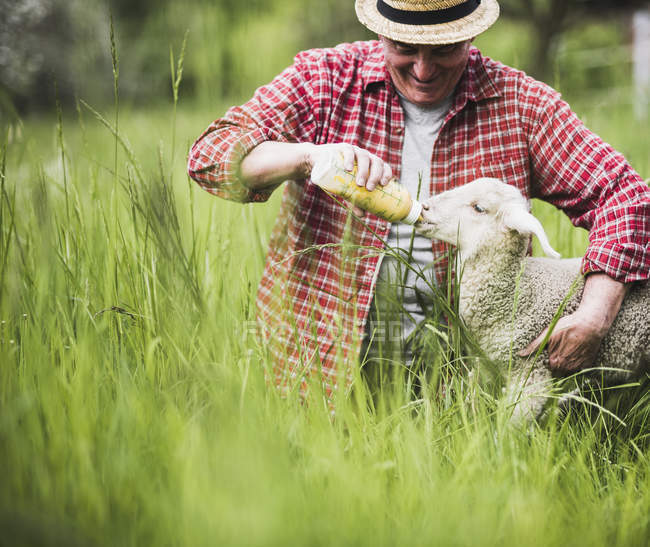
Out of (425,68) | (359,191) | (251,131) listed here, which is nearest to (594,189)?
(425,68)

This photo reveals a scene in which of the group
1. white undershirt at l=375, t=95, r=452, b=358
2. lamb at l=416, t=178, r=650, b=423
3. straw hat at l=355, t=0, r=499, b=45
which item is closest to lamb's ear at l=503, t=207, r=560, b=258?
lamb at l=416, t=178, r=650, b=423

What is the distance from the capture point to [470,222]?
2117 millimetres

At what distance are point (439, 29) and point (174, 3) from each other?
89 centimetres

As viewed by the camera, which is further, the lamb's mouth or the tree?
the tree

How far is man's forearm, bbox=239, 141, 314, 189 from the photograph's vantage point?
1.90 metres

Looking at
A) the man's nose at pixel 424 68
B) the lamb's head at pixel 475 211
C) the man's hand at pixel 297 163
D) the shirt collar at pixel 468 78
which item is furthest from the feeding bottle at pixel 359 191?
the shirt collar at pixel 468 78

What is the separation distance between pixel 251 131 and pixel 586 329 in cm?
133

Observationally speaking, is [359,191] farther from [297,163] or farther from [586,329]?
[586,329]

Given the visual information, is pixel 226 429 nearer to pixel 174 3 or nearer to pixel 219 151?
pixel 219 151

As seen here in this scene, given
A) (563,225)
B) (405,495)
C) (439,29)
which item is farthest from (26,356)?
(563,225)

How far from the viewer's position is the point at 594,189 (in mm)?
2119

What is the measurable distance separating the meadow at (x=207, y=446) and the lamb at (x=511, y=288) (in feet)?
0.66

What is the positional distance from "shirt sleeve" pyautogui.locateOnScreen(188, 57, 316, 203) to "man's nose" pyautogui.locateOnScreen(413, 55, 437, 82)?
43 centimetres

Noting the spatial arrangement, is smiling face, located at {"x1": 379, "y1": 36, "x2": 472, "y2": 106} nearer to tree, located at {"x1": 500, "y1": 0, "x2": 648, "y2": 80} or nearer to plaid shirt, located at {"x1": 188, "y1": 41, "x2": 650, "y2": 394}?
plaid shirt, located at {"x1": 188, "y1": 41, "x2": 650, "y2": 394}
